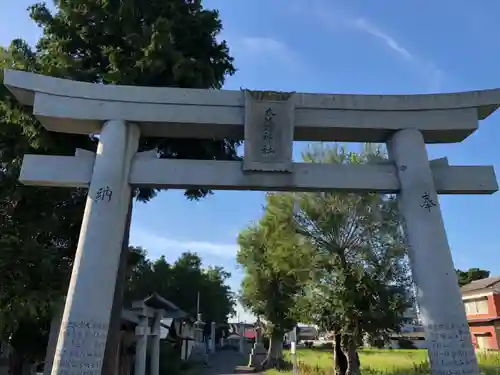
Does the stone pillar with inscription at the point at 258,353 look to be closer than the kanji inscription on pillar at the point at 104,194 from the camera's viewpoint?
No

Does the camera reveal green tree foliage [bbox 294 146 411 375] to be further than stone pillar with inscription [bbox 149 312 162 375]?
No

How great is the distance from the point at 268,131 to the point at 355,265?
33.8 feet

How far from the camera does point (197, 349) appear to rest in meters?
45.0

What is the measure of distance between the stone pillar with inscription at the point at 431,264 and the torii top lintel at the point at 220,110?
0.44 meters

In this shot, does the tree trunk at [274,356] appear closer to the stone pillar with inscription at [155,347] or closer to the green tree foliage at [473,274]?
the stone pillar with inscription at [155,347]

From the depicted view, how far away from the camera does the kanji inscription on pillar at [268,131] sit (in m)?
6.42

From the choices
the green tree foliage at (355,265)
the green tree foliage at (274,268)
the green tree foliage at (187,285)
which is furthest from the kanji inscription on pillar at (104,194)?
the green tree foliage at (187,285)

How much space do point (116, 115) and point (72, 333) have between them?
9.87 ft

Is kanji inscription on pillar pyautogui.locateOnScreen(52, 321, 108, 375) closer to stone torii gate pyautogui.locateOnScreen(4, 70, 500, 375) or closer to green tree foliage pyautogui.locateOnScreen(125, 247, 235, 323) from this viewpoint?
stone torii gate pyautogui.locateOnScreen(4, 70, 500, 375)

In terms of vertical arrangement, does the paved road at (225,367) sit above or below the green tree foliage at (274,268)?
below

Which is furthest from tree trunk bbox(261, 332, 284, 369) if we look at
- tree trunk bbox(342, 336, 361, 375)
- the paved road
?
tree trunk bbox(342, 336, 361, 375)

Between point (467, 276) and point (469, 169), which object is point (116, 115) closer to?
point (469, 169)

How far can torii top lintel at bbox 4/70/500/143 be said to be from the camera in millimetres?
6562

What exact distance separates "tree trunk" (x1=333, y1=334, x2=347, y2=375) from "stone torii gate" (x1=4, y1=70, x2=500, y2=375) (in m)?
11.4
